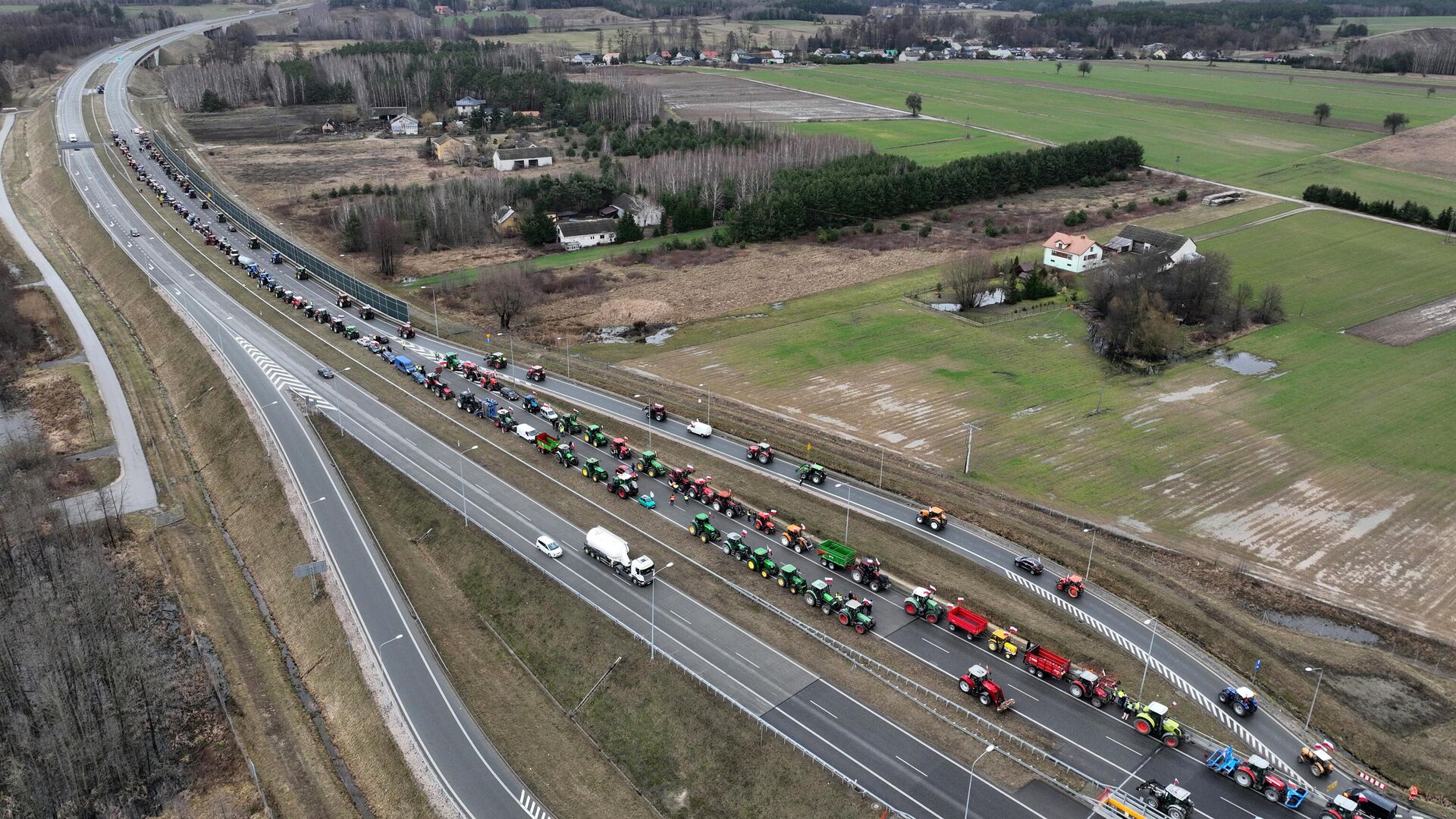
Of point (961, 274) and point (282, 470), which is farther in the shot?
point (961, 274)

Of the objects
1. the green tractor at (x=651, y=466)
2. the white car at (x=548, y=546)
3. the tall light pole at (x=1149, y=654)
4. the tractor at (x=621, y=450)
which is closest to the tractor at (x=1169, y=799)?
the tall light pole at (x=1149, y=654)

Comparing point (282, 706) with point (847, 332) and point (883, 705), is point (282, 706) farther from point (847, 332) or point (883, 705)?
point (847, 332)

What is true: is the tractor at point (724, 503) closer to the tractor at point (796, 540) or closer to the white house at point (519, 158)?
the tractor at point (796, 540)

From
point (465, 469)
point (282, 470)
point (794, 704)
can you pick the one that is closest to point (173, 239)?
point (282, 470)

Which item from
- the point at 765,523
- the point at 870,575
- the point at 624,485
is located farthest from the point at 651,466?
the point at 870,575

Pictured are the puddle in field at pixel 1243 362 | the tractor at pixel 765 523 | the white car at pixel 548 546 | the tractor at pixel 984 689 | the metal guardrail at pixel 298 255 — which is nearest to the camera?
the tractor at pixel 984 689

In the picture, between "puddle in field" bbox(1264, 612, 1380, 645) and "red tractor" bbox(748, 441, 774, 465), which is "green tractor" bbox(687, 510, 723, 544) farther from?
"puddle in field" bbox(1264, 612, 1380, 645)
